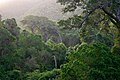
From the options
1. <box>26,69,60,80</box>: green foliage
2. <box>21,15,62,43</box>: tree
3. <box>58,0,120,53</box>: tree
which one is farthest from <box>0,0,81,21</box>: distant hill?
<box>58,0,120,53</box>: tree

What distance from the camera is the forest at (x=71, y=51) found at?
2131 cm

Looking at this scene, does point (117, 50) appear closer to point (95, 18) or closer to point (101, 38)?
point (95, 18)

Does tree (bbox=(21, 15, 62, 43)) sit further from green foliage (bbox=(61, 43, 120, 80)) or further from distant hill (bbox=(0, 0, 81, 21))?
distant hill (bbox=(0, 0, 81, 21))

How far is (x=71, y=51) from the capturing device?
40000mm

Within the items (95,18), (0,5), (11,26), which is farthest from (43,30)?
(0,5)

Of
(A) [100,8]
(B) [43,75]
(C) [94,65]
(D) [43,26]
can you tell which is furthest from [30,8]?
(A) [100,8]

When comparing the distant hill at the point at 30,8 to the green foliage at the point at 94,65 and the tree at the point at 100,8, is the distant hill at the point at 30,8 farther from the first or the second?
the green foliage at the point at 94,65

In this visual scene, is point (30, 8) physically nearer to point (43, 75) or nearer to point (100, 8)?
point (43, 75)

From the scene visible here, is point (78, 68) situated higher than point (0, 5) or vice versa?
point (0, 5)

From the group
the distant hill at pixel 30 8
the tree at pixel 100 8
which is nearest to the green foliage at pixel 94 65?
the tree at pixel 100 8

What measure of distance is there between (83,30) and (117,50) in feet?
8.38

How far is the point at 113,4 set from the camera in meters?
20.3

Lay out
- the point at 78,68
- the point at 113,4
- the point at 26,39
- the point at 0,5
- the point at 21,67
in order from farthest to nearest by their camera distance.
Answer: the point at 0,5 < the point at 26,39 < the point at 21,67 < the point at 78,68 < the point at 113,4

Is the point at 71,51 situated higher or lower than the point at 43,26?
lower
